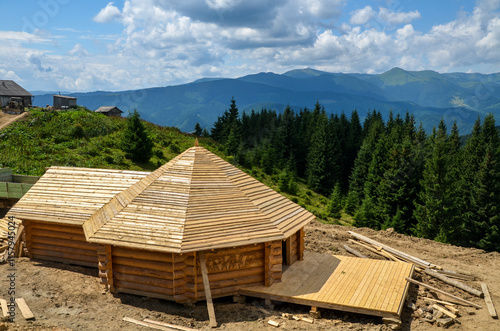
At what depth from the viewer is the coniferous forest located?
3142 cm

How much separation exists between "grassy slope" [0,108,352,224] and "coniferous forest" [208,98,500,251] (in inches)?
134

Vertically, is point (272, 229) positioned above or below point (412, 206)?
above

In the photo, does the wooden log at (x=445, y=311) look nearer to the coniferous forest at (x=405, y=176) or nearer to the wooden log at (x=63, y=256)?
the wooden log at (x=63, y=256)

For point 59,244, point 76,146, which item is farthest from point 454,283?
point 76,146

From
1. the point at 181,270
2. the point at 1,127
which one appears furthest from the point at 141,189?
the point at 1,127

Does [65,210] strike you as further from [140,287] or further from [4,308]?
[140,287]

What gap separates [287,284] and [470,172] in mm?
32754

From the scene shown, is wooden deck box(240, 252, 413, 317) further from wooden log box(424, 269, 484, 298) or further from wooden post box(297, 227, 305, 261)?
wooden log box(424, 269, 484, 298)

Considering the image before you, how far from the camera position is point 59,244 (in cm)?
1578

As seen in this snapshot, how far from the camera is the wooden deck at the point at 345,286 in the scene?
37.9 feet

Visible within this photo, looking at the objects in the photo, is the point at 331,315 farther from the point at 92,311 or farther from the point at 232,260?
the point at 92,311

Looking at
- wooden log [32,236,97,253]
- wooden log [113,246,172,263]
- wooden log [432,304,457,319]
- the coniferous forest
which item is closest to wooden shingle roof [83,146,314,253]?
wooden log [113,246,172,263]

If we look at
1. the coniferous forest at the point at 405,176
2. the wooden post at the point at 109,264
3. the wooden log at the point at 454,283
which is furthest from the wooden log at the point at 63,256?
the coniferous forest at the point at 405,176

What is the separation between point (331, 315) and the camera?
475 inches
